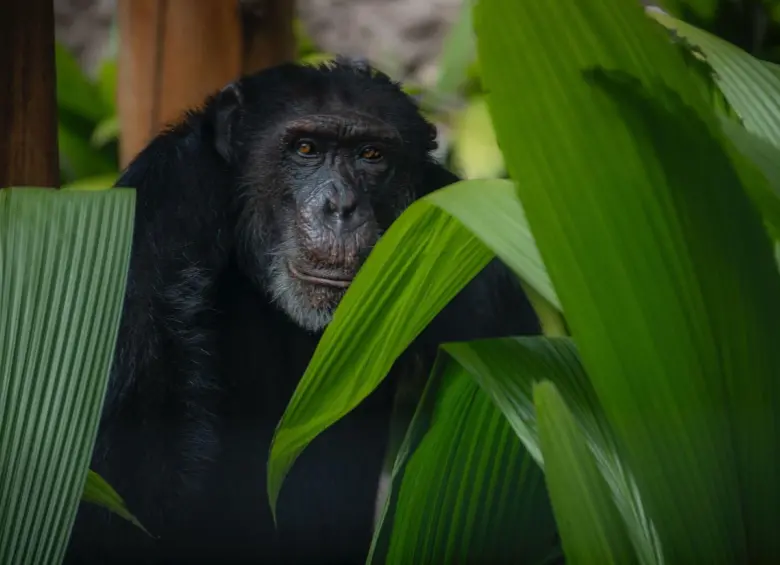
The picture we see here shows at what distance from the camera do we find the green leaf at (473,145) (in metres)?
1.51

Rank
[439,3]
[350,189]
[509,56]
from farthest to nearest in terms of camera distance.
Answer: [439,3] < [350,189] < [509,56]

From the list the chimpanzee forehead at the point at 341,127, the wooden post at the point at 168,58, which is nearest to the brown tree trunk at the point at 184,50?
the wooden post at the point at 168,58

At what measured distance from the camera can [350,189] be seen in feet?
4.34

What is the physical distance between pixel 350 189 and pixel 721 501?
84 centimetres

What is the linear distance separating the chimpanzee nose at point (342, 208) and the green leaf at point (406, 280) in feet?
1.92

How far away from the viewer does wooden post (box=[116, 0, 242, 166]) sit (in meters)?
1.33

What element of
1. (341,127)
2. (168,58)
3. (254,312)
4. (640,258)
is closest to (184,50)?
(168,58)

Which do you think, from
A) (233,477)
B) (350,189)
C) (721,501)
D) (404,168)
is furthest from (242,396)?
(721,501)

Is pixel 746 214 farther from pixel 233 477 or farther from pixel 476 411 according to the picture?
pixel 233 477

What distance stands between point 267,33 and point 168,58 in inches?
6.2

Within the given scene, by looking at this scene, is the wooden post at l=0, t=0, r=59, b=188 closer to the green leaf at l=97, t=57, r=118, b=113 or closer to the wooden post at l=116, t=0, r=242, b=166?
the wooden post at l=116, t=0, r=242, b=166

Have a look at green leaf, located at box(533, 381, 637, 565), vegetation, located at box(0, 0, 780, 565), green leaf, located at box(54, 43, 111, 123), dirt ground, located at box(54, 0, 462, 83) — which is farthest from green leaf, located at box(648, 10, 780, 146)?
green leaf, located at box(54, 43, 111, 123)

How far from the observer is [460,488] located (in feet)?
2.48

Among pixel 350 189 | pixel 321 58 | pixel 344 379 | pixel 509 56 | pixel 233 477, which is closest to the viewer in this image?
pixel 509 56
